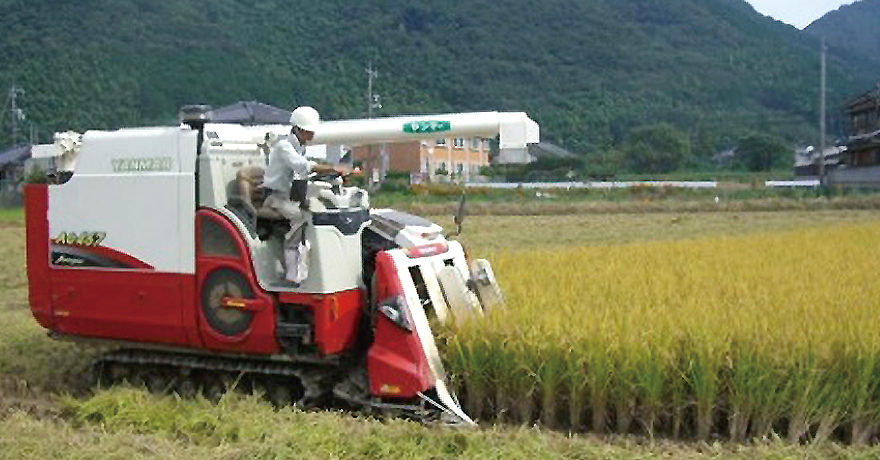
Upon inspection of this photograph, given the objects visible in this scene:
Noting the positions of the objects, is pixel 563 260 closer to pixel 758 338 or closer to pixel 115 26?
pixel 758 338

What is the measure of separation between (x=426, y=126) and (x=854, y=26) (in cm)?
14710

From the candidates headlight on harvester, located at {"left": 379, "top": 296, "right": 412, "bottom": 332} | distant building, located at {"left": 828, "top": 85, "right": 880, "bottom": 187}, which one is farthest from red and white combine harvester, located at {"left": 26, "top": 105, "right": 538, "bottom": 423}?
distant building, located at {"left": 828, "top": 85, "right": 880, "bottom": 187}

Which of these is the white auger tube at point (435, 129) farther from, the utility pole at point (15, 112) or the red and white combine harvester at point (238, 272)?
the utility pole at point (15, 112)

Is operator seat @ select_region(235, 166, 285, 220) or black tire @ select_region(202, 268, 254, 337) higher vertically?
operator seat @ select_region(235, 166, 285, 220)

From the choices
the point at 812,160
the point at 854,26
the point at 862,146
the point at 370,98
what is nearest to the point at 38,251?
the point at 370,98

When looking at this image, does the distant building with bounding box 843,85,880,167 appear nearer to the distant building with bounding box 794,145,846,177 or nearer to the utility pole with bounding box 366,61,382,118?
the distant building with bounding box 794,145,846,177

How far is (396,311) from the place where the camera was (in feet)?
21.1

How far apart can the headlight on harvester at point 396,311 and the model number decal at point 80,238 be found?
2193mm

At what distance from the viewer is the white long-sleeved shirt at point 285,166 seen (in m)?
6.43

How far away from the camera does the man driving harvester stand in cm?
646

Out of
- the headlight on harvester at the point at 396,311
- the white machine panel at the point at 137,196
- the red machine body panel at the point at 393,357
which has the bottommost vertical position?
the red machine body panel at the point at 393,357

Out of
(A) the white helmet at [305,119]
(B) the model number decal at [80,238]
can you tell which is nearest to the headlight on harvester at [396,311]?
(A) the white helmet at [305,119]

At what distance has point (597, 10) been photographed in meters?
97.4

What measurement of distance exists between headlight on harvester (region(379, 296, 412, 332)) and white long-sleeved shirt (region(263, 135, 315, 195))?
0.98 metres
